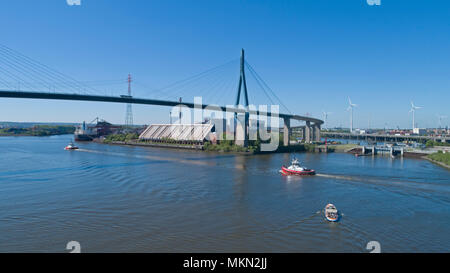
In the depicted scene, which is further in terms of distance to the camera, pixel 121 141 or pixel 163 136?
pixel 121 141

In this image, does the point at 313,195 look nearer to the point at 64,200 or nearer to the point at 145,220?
the point at 145,220

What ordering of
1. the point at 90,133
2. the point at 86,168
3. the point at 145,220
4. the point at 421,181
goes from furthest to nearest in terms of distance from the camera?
1. the point at 90,133
2. the point at 86,168
3. the point at 421,181
4. the point at 145,220

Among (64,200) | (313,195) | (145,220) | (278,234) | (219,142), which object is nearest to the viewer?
(278,234)

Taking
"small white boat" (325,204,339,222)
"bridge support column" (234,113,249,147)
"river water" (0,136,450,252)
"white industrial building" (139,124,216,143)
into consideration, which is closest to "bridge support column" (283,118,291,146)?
"bridge support column" (234,113,249,147)

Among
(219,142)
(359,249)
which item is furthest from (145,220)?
(219,142)

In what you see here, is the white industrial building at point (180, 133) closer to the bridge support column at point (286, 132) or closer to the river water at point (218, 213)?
the bridge support column at point (286, 132)
